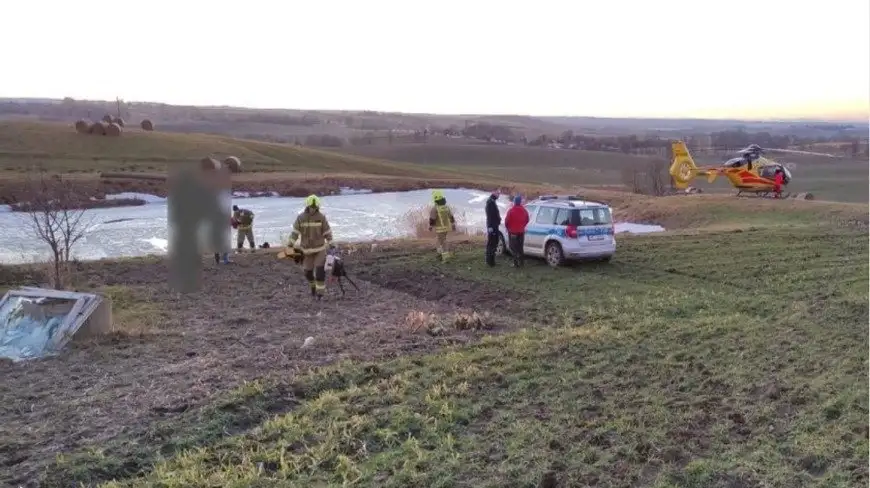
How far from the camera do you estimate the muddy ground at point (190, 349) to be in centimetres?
796

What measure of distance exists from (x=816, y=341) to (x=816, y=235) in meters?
12.9

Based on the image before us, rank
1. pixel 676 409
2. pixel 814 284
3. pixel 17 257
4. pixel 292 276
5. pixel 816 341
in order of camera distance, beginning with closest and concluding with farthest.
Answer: pixel 676 409 < pixel 816 341 < pixel 814 284 < pixel 292 276 < pixel 17 257

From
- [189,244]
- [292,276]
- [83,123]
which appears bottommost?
[292,276]

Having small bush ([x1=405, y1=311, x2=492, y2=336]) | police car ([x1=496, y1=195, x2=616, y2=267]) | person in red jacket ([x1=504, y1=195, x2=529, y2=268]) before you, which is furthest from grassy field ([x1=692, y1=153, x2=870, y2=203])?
small bush ([x1=405, y1=311, x2=492, y2=336])

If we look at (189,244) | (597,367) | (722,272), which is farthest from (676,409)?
(722,272)

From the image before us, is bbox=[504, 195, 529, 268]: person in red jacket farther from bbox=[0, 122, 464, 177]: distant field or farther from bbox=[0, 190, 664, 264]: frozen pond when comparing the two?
bbox=[0, 122, 464, 177]: distant field

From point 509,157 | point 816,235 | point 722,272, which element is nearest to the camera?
point 722,272

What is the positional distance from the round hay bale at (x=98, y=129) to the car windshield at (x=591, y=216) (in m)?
14.4

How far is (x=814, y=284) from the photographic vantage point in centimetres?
1511

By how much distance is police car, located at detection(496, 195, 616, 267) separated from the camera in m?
18.4

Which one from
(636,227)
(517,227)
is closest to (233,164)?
(517,227)

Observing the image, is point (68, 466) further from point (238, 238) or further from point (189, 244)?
point (238, 238)

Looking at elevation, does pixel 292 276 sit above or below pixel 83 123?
below

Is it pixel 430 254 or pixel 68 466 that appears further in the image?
pixel 430 254
